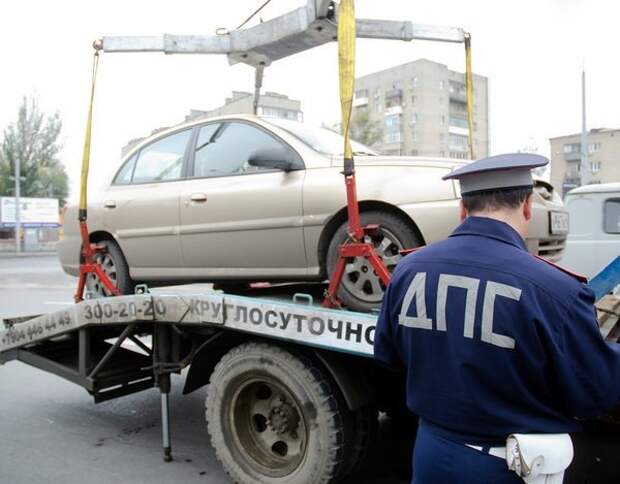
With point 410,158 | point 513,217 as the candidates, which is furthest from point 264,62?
point 513,217

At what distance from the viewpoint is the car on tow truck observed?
3385 millimetres

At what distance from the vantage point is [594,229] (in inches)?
259

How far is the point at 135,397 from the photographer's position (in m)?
5.71

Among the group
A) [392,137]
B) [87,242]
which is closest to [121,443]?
[87,242]

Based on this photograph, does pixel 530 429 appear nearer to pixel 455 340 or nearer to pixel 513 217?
pixel 455 340

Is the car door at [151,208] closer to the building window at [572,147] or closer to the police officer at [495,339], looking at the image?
the police officer at [495,339]

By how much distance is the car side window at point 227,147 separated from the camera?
4.21 metres

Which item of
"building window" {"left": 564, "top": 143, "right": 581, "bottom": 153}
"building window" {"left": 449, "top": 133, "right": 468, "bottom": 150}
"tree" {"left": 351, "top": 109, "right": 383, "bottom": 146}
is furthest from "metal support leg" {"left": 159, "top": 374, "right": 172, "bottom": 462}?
"building window" {"left": 449, "top": 133, "right": 468, "bottom": 150}

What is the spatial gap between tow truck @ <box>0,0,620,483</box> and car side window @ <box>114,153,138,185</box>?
532 mm

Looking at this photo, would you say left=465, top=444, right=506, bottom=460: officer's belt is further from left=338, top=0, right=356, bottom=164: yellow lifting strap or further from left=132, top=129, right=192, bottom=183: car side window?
left=132, top=129, right=192, bottom=183: car side window

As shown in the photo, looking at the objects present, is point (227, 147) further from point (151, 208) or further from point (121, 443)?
point (121, 443)

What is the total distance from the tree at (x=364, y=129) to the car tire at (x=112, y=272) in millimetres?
22930

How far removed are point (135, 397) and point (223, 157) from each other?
107 inches

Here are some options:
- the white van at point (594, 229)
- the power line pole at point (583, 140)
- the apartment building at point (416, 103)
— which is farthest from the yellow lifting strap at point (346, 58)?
the apartment building at point (416, 103)
